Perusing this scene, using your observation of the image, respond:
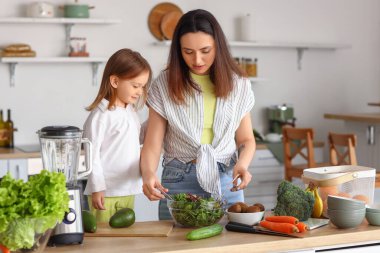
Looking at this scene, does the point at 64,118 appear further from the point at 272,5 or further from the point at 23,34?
the point at 272,5

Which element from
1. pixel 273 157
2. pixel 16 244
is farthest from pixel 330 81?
pixel 16 244

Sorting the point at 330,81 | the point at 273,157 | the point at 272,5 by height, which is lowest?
the point at 273,157

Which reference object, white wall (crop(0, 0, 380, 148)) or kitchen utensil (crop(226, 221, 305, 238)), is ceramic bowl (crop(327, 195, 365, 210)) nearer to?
kitchen utensil (crop(226, 221, 305, 238))

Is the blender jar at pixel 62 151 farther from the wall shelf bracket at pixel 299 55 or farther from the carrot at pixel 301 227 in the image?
the wall shelf bracket at pixel 299 55

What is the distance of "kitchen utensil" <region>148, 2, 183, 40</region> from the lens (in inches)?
223

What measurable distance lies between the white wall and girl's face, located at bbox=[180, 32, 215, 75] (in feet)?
9.62

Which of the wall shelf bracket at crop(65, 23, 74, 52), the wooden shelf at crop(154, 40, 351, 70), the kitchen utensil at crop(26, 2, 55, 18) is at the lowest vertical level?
the wooden shelf at crop(154, 40, 351, 70)

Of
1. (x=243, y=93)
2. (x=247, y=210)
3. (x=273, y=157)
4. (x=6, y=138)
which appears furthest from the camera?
(x=273, y=157)

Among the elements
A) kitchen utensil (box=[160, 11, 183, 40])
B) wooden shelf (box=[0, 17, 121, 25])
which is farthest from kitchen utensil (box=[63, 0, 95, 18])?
kitchen utensil (box=[160, 11, 183, 40])

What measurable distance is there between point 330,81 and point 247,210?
13.7 feet

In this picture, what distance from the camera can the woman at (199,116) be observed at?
2666 millimetres

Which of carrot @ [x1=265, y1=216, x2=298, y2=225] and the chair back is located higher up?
carrot @ [x1=265, y1=216, x2=298, y2=225]

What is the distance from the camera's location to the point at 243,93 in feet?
9.06

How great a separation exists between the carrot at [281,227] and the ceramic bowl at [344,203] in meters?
0.19
